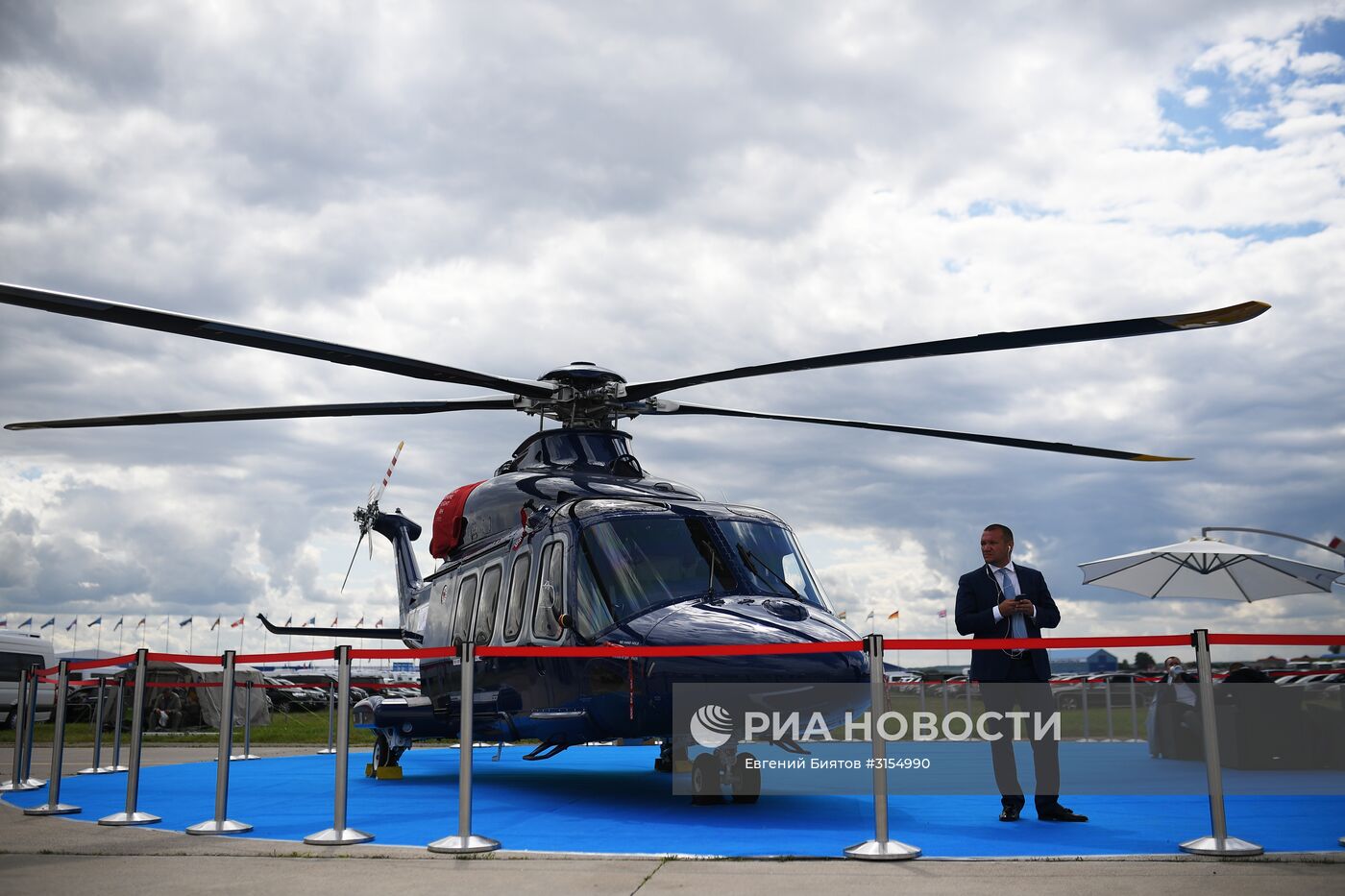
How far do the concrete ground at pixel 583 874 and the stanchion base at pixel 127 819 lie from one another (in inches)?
47.7

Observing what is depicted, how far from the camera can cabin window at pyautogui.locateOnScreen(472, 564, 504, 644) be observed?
9805 millimetres

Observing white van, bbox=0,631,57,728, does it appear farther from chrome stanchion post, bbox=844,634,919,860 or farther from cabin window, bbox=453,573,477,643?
chrome stanchion post, bbox=844,634,919,860

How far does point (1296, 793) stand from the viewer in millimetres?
8828

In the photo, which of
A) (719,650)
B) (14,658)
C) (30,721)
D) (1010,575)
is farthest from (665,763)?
(14,658)

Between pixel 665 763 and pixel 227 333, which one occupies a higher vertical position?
A: pixel 227 333

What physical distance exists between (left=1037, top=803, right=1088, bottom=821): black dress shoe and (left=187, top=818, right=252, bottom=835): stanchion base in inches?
209

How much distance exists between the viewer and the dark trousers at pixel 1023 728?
676 cm

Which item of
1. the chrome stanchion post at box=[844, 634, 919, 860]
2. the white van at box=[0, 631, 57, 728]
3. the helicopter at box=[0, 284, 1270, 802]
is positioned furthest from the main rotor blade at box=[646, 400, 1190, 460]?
the white van at box=[0, 631, 57, 728]

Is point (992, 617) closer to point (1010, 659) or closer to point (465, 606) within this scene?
point (1010, 659)

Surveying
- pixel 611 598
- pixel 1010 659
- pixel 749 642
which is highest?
pixel 611 598

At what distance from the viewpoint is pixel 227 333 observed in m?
7.62

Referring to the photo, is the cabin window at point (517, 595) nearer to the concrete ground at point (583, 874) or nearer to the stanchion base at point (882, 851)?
the concrete ground at point (583, 874)

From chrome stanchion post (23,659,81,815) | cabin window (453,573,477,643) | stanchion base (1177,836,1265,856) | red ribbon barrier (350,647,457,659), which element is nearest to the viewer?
stanchion base (1177,836,1265,856)

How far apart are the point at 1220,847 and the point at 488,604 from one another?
21.0 ft
